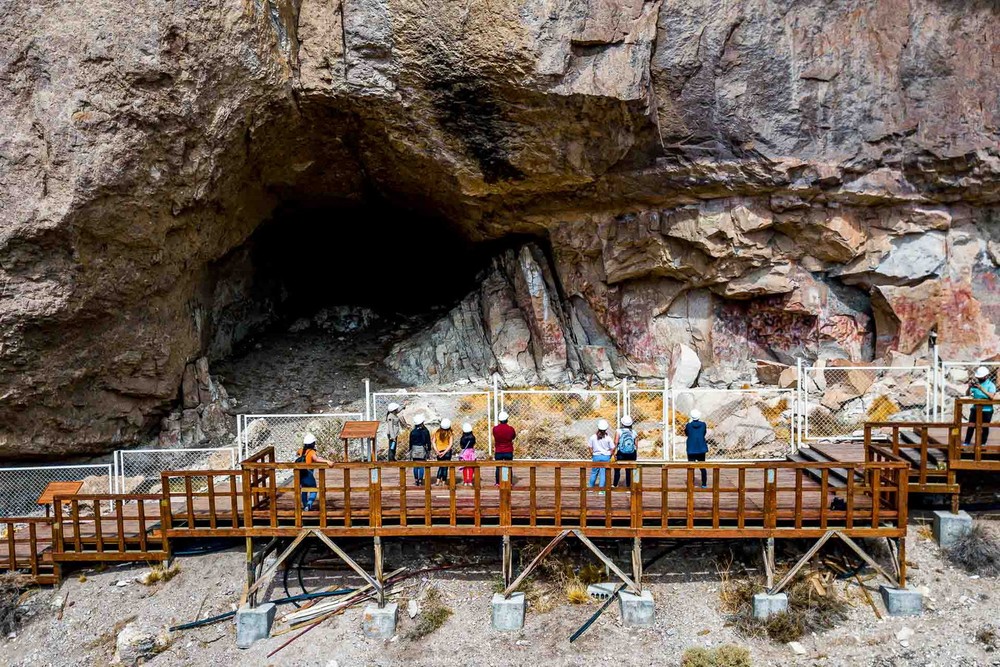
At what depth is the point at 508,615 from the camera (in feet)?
27.5

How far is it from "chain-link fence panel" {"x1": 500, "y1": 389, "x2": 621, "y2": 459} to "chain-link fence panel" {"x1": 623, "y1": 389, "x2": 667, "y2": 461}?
527 mm

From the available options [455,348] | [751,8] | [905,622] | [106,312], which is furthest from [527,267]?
[905,622]

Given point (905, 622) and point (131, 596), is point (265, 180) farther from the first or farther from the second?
point (905, 622)

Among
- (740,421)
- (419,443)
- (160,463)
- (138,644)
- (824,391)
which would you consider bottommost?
(138,644)

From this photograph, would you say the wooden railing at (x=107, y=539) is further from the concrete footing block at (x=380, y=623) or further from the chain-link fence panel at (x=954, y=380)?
the chain-link fence panel at (x=954, y=380)

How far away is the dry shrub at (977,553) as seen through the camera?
8.59m

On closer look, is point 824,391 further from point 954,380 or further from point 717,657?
point 717,657

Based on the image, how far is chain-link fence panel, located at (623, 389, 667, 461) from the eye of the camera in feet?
40.3

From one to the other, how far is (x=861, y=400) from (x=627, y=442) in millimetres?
7747

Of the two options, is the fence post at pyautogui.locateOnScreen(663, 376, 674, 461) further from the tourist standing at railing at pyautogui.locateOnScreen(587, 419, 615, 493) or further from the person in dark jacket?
the tourist standing at railing at pyautogui.locateOnScreen(587, 419, 615, 493)

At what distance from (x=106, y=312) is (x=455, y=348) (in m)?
9.92

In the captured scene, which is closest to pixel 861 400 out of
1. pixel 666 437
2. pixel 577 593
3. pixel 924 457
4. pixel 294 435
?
pixel 924 457

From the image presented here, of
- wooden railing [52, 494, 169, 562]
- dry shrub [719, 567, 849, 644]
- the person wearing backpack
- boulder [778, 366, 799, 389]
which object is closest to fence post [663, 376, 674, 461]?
the person wearing backpack

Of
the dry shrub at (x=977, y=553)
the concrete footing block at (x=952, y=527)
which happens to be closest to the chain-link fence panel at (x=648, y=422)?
the concrete footing block at (x=952, y=527)
